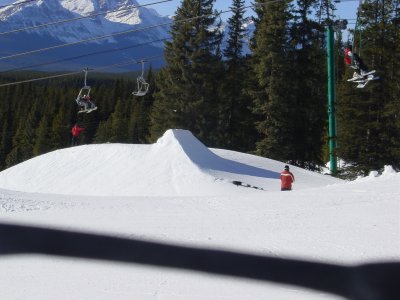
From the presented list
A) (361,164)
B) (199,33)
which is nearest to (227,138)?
(199,33)

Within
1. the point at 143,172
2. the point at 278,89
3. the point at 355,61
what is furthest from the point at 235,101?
the point at 355,61

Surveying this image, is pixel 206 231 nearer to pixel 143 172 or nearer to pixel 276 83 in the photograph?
pixel 143 172

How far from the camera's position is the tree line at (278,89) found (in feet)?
68.2

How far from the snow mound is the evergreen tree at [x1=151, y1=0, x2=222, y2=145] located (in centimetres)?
1210

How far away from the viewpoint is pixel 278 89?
89.1ft

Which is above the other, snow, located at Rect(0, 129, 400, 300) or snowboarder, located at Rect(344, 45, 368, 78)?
snowboarder, located at Rect(344, 45, 368, 78)

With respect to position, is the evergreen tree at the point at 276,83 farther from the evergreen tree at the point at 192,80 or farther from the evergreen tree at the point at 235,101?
the evergreen tree at the point at 192,80

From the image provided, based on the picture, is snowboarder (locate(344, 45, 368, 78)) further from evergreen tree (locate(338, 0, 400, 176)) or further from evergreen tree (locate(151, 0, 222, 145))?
evergreen tree (locate(151, 0, 222, 145))

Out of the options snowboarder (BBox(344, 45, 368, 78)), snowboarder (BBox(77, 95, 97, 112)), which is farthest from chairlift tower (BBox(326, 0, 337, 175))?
snowboarder (BBox(77, 95, 97, 112))

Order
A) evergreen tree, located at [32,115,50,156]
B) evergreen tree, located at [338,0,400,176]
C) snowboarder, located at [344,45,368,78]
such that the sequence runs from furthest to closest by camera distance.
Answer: evergreen tree, located at [32,115,50,156]
evergreen tree, located at [338,0,400,176]
snowboarder, located at [344,45,368,78]

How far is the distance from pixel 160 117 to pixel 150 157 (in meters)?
15.0

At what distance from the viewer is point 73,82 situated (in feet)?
433

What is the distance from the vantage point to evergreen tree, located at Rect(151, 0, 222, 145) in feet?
106

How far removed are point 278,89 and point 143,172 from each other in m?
12.3
